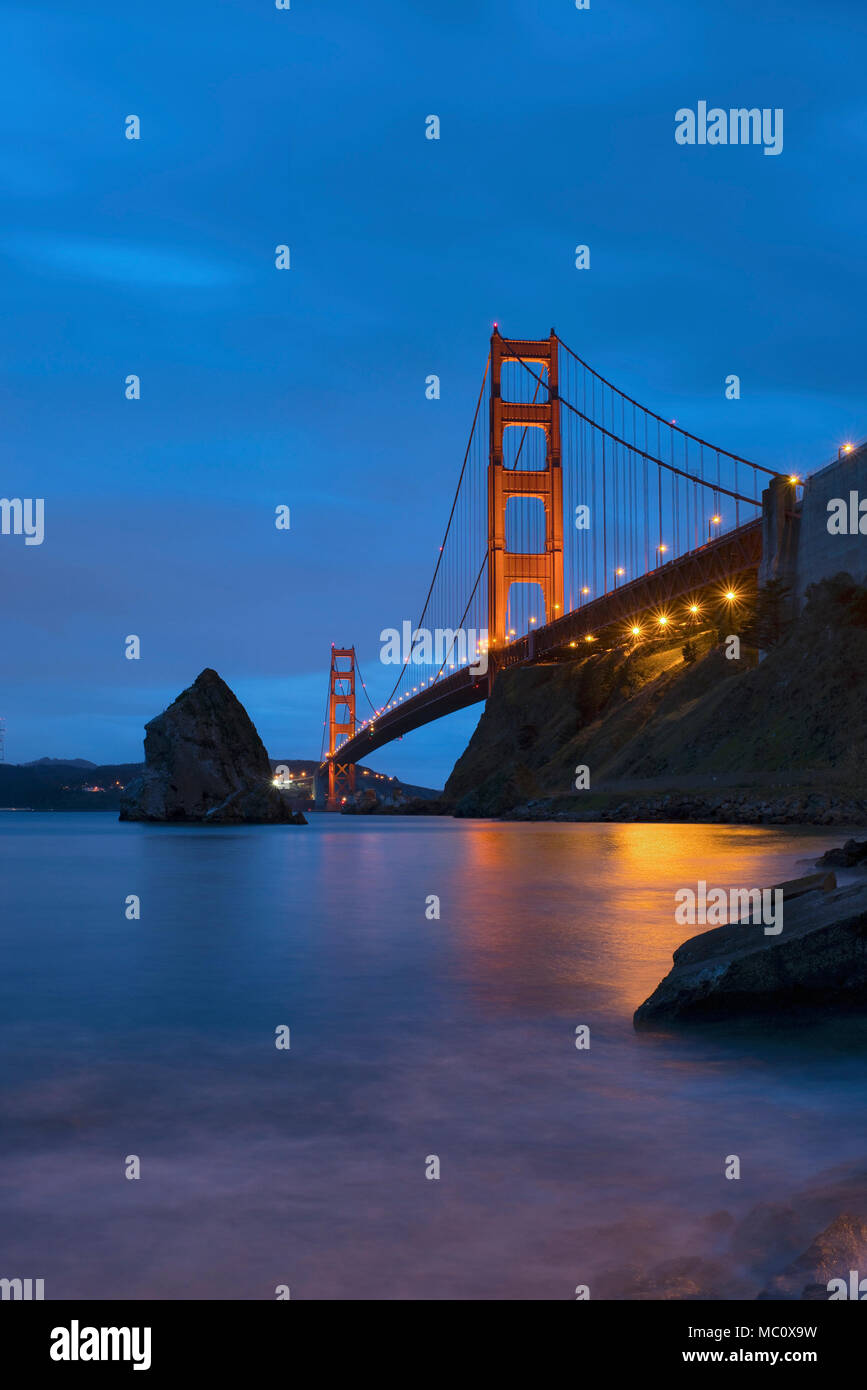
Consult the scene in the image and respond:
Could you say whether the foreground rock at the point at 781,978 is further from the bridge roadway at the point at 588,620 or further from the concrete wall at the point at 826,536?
the bridge roadway at the point at 588,620

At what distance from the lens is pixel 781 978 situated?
22.2 feet

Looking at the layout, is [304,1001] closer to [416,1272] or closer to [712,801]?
[416,1272]

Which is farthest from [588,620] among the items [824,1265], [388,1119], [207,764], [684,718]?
[824,1265]

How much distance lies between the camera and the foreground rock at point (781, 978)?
22.1ft

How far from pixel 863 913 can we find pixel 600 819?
45097mm

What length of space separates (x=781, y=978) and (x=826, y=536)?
50638mm

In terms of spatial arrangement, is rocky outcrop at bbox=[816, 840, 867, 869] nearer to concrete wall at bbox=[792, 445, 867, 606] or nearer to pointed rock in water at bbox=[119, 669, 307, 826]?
concrete wall at bbox=[792, 445, 867, 606]

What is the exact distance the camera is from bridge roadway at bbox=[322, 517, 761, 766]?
63906mm

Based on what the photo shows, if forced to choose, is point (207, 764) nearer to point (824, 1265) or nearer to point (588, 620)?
point (588, 620)

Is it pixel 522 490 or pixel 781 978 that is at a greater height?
pixel 522 490

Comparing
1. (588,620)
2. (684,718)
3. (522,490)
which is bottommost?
(684,718)

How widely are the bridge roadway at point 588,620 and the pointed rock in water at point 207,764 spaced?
92.7 feet

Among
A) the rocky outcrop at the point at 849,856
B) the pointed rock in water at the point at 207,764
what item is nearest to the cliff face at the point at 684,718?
the pointed rock in water at the point at 207,764

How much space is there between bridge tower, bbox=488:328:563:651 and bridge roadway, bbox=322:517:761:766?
2.84 meters
